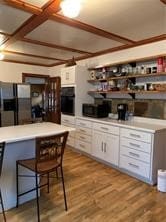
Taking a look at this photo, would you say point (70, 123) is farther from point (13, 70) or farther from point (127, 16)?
point (127, 16)

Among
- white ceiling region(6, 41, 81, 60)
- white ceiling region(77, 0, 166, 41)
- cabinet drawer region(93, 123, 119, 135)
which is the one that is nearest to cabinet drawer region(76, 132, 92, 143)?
cabinet drawer region(93, 123, 119, 135)

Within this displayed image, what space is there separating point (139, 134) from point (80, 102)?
197 cm

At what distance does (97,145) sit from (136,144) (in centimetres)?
102

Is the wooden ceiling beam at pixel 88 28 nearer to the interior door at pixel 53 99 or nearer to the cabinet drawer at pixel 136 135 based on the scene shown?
the cabinet drawer at pixel 136 135

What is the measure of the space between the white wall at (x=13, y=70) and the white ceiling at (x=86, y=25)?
1.46 meters

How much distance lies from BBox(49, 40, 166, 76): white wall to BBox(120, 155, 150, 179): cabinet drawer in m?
1.96

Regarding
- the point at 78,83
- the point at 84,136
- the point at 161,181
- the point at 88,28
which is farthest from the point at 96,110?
the point at 161,181

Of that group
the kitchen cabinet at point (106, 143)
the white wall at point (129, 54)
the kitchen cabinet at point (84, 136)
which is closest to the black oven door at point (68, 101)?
the kitchen cabinet at point (84, 136)

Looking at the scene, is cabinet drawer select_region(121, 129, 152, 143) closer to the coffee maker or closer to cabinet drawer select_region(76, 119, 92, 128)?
the coffee maker

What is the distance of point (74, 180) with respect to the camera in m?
3.07

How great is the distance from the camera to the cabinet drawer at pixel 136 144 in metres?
2.90

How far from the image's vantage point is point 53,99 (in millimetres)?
6363

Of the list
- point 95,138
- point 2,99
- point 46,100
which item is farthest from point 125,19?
point 46,100

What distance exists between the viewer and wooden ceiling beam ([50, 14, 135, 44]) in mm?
2504
